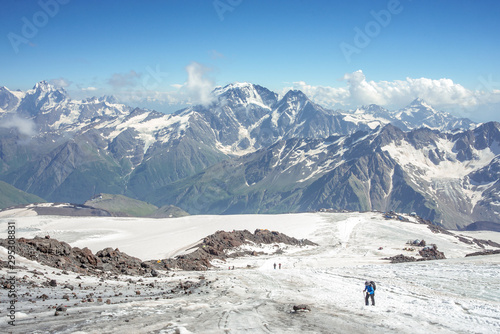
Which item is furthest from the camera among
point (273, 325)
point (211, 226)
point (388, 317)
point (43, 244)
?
point (211, 226)

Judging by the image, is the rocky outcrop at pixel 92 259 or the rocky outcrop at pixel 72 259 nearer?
the rocky outcrop at pixel 72 259

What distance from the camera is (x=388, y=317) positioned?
20094mm

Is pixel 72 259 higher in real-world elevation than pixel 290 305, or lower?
higher

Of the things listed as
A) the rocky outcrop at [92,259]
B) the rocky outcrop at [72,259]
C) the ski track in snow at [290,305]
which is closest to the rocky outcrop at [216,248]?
the rocky outcrop at [92,259]

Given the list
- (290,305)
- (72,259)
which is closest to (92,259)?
Answer: (72,259)

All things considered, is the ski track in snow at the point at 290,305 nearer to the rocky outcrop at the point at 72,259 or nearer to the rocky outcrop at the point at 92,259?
the rocky outcrop at the point at 72,259

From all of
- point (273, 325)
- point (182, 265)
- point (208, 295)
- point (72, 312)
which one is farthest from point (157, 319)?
point (182, 265)

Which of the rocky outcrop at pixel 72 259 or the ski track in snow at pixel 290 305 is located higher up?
the rocky outcrop at pixel 72 259

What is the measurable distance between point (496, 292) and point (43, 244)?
39845 millimetres

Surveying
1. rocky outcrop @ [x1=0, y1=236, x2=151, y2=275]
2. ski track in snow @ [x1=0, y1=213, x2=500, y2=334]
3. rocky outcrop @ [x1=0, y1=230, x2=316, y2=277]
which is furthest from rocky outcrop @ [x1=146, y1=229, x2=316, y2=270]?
rocky outcrop @ [x1=0, y1=236, x2=151, y2=275]

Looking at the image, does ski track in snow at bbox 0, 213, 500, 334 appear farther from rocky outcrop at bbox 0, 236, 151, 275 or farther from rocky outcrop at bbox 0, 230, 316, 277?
rocky outcrop at bbox 0, 230, 316, 277

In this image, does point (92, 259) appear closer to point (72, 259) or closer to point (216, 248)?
point (72, 259)

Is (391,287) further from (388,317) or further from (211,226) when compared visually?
(211,226)

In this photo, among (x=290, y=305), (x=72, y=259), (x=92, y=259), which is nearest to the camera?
(x=290, y=305)
